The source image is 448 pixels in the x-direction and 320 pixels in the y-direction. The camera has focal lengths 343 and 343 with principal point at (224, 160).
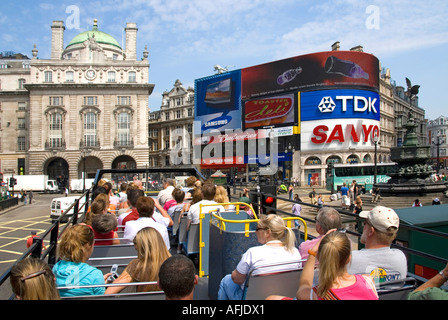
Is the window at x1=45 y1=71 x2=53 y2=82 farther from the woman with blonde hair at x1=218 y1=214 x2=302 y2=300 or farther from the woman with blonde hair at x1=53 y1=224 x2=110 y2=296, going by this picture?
the woman with blonde hair at x1=218 y1=214 x2=302 y2=300

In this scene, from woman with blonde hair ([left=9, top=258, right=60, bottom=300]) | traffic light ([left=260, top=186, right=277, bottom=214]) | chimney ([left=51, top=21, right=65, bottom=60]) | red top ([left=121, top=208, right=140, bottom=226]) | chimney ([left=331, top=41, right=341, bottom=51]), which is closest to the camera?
woman with blonde hair ([left=9, top=258, right=60, bottom=300])

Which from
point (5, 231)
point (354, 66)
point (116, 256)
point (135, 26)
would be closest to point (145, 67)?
point (135, 26)

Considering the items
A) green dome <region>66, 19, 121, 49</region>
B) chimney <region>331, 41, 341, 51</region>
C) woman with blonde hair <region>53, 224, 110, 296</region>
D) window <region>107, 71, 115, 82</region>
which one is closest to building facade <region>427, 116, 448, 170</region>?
chimney <region>331, 41, 341, 51</region>

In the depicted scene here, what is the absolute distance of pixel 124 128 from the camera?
192 feet

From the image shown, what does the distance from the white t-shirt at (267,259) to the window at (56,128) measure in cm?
6055

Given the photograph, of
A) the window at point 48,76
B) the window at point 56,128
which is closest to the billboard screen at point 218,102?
the window at point 56,128

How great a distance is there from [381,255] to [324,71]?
5599 centimetres

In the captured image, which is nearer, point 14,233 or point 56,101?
point 14,233

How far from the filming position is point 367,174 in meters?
40.2

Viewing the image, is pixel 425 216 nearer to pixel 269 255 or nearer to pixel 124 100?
pixel 269 255

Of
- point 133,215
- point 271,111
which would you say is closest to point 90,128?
point 271,111

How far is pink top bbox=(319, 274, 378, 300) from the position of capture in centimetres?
246

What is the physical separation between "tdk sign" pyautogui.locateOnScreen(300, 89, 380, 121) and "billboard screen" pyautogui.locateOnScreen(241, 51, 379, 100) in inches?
51.0
